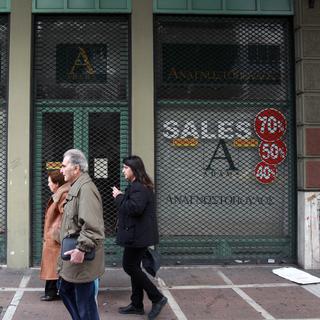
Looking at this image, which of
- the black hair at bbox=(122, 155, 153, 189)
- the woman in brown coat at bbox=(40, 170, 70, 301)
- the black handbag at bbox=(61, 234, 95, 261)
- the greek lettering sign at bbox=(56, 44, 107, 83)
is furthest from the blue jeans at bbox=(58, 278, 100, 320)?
the greek lettering sign at bbox=(56, 44, 107, 83)

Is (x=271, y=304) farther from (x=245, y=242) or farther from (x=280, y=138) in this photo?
(x=280, y=138)

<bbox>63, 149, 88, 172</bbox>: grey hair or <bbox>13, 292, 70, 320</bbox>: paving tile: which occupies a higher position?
<bbox>63, 149, 88, 172</bbox>: grey hair

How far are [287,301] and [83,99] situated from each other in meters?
4.29

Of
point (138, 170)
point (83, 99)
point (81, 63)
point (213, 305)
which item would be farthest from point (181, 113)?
point (213, 305)

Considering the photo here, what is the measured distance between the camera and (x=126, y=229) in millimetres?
5312

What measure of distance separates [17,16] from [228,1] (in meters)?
3.32

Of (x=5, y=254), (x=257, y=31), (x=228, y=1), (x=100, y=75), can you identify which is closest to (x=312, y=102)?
(x=257, y=31)

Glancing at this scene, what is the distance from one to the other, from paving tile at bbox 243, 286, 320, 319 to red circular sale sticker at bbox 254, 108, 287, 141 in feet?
8.38

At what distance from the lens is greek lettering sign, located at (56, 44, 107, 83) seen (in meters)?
8.14

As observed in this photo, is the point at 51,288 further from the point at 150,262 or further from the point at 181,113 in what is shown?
the point at 181,113

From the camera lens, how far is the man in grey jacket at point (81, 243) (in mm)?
4152

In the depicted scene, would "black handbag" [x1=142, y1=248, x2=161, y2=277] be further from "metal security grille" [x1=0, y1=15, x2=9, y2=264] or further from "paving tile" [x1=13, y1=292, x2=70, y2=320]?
"metal security grille" [x1=0, y1=15, x2=9, y2=264]

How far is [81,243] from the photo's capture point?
4.10m

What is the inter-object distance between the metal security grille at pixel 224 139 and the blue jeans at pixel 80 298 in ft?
12.3
